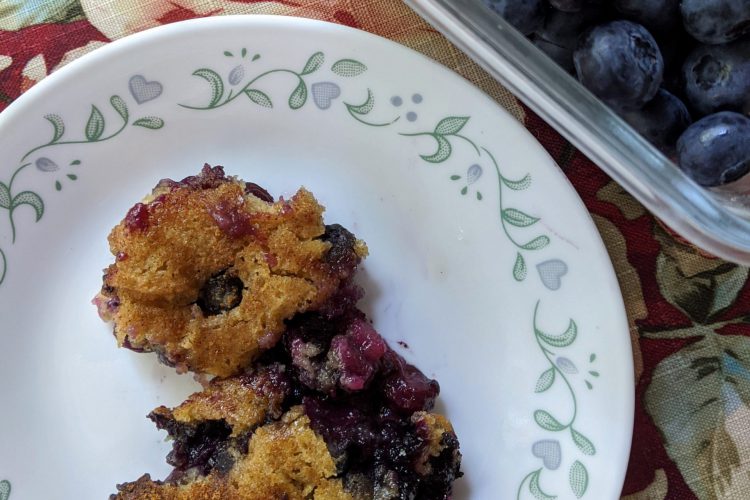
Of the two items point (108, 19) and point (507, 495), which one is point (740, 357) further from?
point (108, 19)

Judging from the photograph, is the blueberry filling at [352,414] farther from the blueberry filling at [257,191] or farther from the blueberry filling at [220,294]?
the blueberry filling at [257,191]

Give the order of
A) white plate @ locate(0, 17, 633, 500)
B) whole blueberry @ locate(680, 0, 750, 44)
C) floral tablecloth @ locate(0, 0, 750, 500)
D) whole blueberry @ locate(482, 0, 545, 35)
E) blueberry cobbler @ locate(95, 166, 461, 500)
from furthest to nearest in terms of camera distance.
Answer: floral tablecloth @ locate(0, 0, 750, 500), white plate @ locate(0, 17, 633, 500), blueberry cobbler @ locate(95, 166, 461, 500), whole blueberry @ locate(482, 0, 545, 35), whole blueberry @ locate(680, 0, 750, 44)

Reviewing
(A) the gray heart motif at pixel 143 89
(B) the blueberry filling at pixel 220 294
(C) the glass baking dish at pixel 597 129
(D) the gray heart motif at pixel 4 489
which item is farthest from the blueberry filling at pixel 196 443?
(C) the glass baking dish at pixel 597 129

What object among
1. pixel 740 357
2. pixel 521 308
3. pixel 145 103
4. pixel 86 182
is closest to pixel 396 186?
pixel 521 308

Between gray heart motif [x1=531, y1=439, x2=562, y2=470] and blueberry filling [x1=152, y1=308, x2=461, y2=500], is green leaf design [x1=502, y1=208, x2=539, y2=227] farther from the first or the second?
gray heart motif [x1=531, y1=439, x2=562, y2=470]

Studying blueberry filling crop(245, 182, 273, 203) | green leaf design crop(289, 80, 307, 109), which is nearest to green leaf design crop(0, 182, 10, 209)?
blueberry filling crop(245, 182, 273, 203)

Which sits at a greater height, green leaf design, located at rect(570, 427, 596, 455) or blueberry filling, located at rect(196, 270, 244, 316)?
blueberry filling, located at rect(196, 270, 244, 316)
